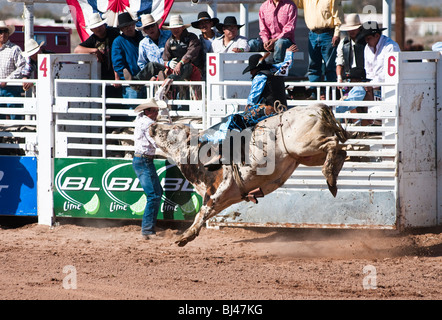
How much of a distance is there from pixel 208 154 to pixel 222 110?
1365 mm

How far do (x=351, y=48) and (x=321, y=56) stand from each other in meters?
0.97

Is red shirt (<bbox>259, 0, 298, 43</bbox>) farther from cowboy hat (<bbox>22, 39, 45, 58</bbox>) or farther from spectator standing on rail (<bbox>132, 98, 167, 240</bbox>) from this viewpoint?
cowboy hat (<bbox>22, 39, 45, 58</bbox>)

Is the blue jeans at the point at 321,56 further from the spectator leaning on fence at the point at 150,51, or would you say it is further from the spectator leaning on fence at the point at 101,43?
the spectator leaning on fence at the point at 101,43

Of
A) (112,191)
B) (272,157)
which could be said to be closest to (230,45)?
(112,191)

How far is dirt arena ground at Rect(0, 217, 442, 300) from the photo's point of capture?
721 cm

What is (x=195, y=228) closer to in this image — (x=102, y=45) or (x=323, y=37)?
(x=102, y=45)

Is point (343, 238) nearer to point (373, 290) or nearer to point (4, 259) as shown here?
point (373, 290)

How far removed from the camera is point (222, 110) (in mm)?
9938

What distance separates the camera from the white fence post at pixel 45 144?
421 inches

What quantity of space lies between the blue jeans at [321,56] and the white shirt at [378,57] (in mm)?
1158

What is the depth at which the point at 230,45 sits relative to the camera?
11039mm

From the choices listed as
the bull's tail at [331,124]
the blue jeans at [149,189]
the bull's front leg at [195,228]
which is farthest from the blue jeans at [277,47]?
the bull's front leg at [195,228]

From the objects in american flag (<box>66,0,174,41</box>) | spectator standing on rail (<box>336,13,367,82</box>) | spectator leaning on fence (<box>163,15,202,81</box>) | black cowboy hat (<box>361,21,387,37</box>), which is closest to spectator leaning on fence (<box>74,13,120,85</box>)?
american flag (<box>66,0,174,41</box>)
